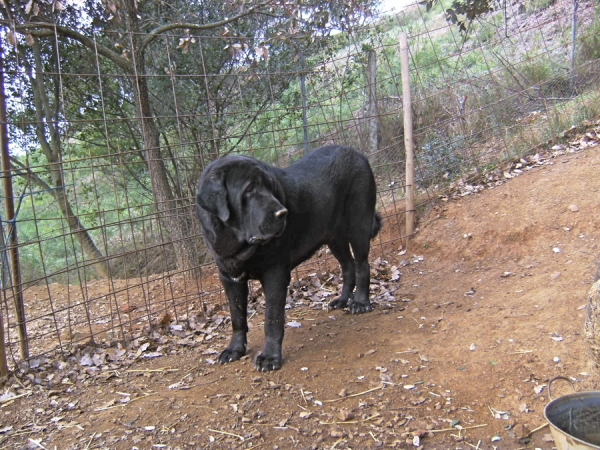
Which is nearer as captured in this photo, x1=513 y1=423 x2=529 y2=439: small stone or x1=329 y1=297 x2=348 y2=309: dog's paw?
x1=513 y1=423 x2=529 y2=439: small stone

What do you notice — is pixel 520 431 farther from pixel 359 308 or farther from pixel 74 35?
pixel 74 35

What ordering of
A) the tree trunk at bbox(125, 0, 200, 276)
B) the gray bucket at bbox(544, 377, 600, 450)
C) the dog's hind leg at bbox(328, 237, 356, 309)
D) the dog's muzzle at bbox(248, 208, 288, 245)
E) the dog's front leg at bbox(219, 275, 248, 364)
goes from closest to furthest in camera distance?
the gray bucket at bbox(544, 377, 600, 450) < the dog's muzzle at bbox(248, 208, 288, 245) < the dog's front leg at bbox(219, 275, 248, 364) < the dog's hind leg at bbox(328, 237, 356, 309) < the tree trunk at bbox(125, 0, 200, 276)

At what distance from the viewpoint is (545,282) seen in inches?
173

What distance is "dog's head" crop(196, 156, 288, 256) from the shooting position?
332 cm

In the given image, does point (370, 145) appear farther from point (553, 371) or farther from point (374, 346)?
point (553, 371)

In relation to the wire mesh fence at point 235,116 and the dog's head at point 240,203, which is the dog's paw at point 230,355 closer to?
the dog's head at point 240,203

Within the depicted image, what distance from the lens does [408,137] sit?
20.1 ft

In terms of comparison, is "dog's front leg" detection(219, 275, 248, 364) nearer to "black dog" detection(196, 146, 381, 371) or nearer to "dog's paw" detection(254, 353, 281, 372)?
"black dog" detection(196, 146, 381, 371)

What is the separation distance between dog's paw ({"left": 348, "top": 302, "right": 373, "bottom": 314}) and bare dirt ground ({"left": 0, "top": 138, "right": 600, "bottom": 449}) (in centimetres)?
7

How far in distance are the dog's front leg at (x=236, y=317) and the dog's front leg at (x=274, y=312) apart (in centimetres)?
24

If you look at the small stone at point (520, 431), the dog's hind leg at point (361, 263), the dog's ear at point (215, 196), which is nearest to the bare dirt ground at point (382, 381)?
the small stone at point (520, 431)

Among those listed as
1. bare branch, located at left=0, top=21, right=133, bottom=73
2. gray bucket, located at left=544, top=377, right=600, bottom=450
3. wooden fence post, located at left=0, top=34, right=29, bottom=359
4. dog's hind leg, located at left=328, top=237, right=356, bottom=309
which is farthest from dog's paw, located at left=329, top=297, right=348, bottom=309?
bare branch, located at left=0, top=21, right=133, bottom=73

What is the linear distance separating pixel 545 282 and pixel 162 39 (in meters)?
5.83

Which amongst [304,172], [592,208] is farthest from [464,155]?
[304,172]
